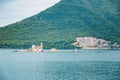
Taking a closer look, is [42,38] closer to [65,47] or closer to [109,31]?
[65,47]

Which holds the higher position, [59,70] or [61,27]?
[61,27]

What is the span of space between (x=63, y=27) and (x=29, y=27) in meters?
10.8

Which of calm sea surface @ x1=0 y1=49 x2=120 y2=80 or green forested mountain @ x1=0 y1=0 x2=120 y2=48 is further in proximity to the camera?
green forested mountain @ x1=0 y1=0 x2=120 y2=48

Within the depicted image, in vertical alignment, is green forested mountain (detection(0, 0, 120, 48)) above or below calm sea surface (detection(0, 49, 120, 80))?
above

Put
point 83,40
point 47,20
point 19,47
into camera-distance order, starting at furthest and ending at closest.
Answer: point 47,20 < point 83,40 < point 19,47

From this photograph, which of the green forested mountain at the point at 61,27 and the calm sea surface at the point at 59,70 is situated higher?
the green forested mountain at the point at 61,27

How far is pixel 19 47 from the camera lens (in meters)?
Result: 95.6

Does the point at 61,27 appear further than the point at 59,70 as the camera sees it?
Yes

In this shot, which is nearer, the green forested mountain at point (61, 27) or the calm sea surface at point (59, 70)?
the calm sea surface at point (59, 70)

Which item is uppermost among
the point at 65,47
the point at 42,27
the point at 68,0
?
the point at 68,0

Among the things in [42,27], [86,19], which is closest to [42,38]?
[42,27]

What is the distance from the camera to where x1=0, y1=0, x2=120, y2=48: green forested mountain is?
97250 mm

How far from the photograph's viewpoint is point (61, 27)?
105m

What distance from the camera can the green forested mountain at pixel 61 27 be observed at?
9725cm
